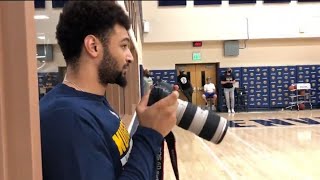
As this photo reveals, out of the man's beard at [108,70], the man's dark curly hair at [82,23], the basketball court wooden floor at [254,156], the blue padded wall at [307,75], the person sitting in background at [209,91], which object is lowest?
the basketball court wooden floor at [254,156]

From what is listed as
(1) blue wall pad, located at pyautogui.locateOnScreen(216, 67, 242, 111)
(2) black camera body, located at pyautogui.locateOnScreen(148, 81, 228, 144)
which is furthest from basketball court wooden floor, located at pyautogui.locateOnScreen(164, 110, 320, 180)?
(1) blue wall pad, located at pyautogui.locateOnScreen(216, 67, 242, 111)

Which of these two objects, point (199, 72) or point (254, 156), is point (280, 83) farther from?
point (254, 156)

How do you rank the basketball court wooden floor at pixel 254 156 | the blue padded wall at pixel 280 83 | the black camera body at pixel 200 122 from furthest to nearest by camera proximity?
the blue padded wall at pixel 280 83 < the basketball court wooden floor at pixel 254 156 < the black camera body at pixel 200 122

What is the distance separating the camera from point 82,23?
1015 mm

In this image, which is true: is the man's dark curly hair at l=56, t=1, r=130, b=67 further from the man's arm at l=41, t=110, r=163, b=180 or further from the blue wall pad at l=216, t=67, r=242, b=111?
the blue wall pad at l=216, t=67, r=242, b=111

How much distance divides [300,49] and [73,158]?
1496cm

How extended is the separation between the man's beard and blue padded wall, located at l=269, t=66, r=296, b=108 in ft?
46.2

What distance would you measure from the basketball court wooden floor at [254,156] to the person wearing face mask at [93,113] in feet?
7.15

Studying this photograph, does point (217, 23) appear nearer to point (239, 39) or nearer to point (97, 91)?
point (239, 39)

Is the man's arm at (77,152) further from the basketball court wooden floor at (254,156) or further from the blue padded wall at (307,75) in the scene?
the blue padded wall at (307,75)

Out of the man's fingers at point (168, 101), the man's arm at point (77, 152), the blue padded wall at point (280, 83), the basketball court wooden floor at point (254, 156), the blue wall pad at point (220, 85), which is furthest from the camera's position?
the blue padded wall at point (280, 83)

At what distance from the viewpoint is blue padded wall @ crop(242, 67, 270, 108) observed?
1466 cm

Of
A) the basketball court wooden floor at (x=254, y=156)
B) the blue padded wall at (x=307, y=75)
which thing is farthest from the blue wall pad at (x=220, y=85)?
the basketball court wooden floor at (x=254, y=156)

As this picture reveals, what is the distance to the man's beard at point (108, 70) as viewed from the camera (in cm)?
106
